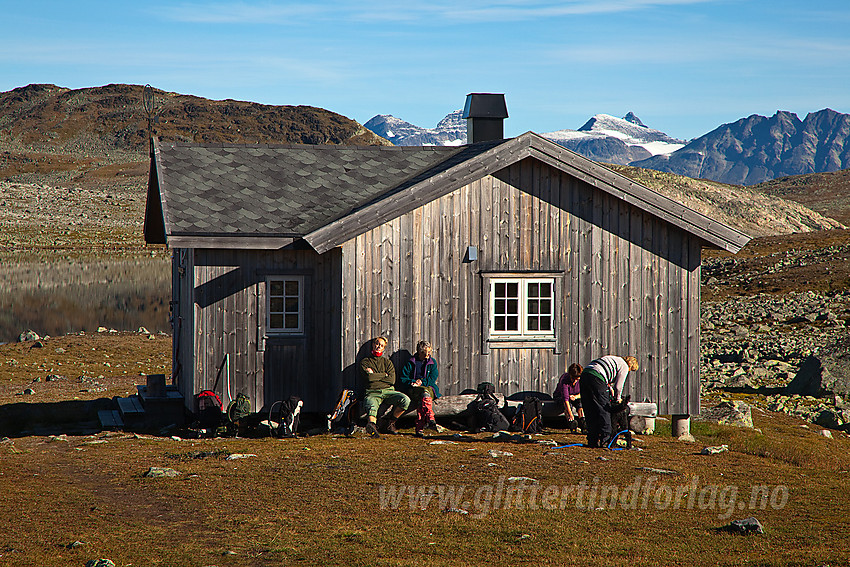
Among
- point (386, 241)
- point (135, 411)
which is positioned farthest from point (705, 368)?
point (135, 411)

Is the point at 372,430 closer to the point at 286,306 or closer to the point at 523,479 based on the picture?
the point at 286,306

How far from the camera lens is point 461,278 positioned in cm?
1598

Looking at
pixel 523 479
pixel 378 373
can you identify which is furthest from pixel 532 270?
pixel 523 479

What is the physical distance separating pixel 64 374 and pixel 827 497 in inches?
779

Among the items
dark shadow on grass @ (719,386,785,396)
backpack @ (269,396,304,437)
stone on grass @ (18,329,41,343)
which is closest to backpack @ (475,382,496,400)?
backpack @ (269,396,304,437)

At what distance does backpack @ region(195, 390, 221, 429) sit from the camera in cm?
1558

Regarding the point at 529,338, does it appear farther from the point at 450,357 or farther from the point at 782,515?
the point at 782,515

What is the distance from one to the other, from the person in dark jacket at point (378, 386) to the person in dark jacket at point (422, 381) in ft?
0.84

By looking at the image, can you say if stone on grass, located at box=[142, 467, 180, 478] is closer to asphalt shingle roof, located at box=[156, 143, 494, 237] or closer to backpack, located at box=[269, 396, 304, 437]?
backpack, located at box=[269, 396, 304, 437]

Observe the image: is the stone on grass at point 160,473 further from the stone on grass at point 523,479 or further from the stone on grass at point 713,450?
the stone on grass at point 713,450

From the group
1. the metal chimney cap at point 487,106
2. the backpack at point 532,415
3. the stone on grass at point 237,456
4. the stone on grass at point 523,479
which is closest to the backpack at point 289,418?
the stone on grass at point 237,456

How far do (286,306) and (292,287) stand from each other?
0.35m

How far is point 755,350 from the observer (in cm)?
3266

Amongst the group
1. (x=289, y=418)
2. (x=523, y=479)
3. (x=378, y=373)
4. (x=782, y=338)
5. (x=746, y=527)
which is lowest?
(x=746, y=527)
